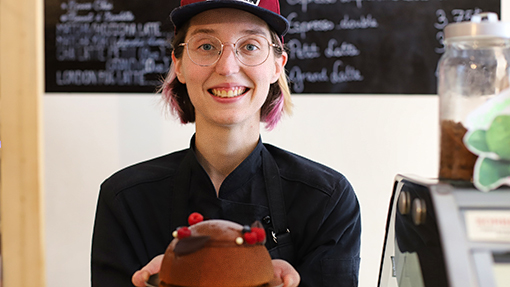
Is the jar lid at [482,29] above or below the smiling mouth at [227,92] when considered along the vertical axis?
above

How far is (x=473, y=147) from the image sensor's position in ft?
2.26

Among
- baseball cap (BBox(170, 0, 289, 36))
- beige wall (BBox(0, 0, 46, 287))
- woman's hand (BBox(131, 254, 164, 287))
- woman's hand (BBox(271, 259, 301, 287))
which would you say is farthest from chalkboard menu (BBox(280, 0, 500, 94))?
woman's hand (BBox(131, 254, 164, 287))

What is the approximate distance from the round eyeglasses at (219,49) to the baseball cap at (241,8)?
0.06m

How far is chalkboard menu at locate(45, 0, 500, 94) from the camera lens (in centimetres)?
223

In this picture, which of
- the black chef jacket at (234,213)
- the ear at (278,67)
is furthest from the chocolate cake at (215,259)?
the ear at (278,67)

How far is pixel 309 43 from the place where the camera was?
2.28 metres

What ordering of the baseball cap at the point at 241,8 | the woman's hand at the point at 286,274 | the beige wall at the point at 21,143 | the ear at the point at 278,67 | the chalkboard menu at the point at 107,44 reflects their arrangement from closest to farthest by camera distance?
the woman's hand at the point at 286,274, the baseball cap at the point at 241,8, the ear at the point at 278,67, the beige wall at the point at 21,143, the chalkboard menu at the point at 107,44

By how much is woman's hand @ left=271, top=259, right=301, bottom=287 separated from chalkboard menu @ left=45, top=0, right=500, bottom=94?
144 centimetres

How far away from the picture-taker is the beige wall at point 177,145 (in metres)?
2.24

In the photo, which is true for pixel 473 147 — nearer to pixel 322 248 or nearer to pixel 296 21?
pixel 322 248

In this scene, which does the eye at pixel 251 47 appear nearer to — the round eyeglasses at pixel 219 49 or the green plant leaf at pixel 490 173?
the round eyeglasses at pixel 219 49

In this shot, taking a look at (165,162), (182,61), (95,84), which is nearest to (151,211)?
(165,162)

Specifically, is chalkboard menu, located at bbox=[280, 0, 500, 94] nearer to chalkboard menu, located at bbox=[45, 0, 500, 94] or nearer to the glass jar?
chalkboard menu, located at bbox=[45, 0, 500, 94]

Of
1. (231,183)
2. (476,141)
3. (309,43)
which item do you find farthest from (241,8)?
(309,43)
